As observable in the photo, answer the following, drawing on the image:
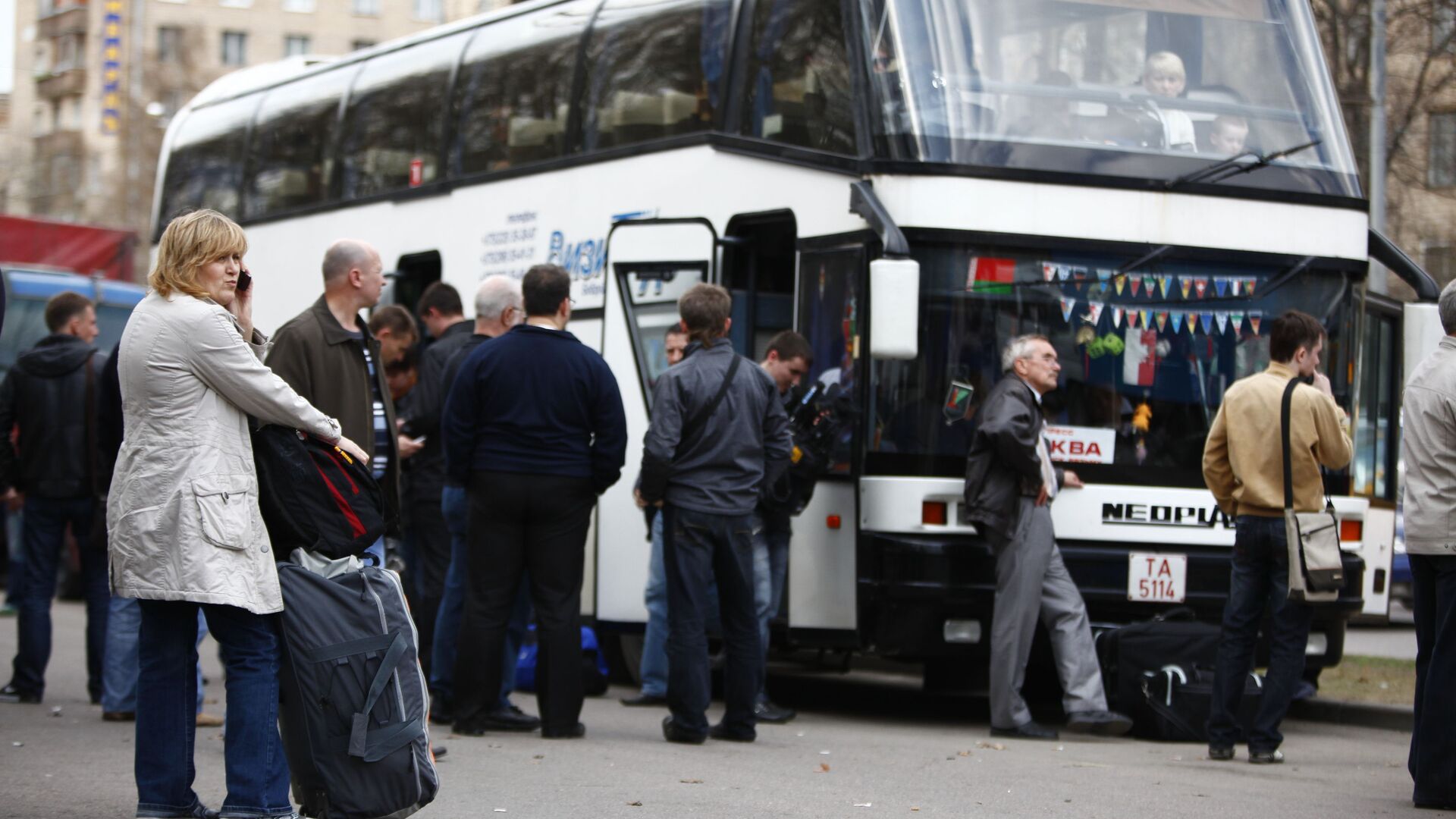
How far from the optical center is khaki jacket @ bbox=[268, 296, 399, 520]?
23.3 ft

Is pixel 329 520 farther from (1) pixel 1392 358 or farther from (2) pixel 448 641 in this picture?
(1) pixel 1392 358

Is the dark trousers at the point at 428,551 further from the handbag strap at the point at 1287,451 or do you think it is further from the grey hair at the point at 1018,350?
the handbag strap at the point at 1287,451

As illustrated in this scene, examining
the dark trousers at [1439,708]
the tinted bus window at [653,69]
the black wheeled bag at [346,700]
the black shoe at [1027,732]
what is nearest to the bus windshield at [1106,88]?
the tinted bus window at [653,69]

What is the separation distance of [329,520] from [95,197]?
230 feet

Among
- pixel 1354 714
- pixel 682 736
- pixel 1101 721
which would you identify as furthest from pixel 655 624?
pixel 1354 714

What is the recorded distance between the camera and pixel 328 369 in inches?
281

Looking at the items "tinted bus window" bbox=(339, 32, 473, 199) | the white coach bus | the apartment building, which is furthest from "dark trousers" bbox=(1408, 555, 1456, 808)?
the apartment building

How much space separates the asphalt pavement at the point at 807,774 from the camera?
23.1 ft

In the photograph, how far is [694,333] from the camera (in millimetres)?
9102

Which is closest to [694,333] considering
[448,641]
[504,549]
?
[504,549]

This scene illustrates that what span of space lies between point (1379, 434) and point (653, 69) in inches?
178

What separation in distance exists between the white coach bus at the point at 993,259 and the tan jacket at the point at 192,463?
4022 millimetres

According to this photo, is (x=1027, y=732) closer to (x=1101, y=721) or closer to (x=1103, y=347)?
(x=1101, y=721)

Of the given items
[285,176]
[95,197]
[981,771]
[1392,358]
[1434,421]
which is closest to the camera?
[1434,421]
